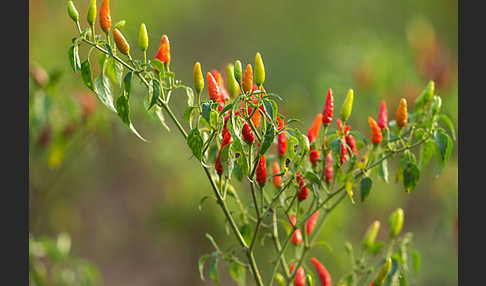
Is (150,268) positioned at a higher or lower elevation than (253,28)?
lower

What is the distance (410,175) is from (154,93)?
399mm

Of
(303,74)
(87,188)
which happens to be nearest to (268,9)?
(303,74)

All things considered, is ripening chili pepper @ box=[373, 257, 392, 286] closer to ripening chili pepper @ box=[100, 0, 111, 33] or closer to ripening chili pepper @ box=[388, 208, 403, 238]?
ripening chili pepper @ box=[388, 208, 403, 238]

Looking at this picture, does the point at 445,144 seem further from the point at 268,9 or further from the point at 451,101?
the point at 268,9

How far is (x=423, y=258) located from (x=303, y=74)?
1558mm

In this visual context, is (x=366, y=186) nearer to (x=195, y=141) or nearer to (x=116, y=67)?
(x=195, y=141)

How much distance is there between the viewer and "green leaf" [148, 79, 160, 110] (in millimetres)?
774

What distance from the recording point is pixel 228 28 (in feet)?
13.9

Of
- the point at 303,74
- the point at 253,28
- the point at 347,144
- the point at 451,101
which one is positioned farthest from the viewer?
the point at 253,28

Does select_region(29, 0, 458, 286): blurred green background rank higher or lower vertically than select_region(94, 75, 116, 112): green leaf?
higher

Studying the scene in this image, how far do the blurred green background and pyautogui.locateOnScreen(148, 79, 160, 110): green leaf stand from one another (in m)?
→ 0.65

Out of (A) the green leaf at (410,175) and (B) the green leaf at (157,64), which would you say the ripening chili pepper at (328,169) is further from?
(B) the green leaf at (157,64)

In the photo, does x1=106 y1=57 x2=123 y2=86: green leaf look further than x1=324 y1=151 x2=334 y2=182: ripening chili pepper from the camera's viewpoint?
No

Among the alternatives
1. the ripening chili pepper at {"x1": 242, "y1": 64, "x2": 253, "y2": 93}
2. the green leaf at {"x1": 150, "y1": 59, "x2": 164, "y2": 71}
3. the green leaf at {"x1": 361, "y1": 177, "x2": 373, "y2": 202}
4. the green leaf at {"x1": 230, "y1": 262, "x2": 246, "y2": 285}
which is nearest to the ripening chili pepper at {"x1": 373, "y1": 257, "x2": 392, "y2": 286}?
the green leaf at {"x1": 361, "y1": 177, "x2": 373, "y2": 202}
